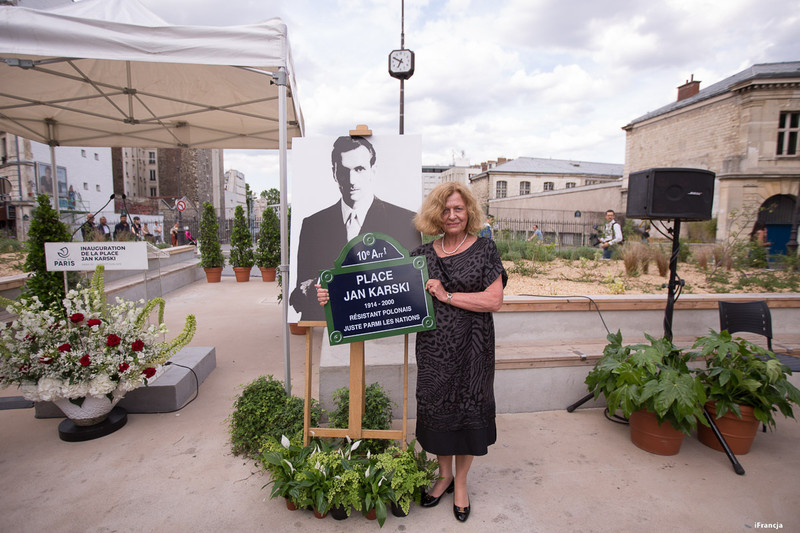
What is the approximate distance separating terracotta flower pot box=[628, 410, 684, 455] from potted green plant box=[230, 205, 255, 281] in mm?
8578

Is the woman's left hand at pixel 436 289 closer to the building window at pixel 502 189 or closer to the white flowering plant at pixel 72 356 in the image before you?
Result: the white flowering plant at pixel 72 356

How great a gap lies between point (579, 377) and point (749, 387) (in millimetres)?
1107

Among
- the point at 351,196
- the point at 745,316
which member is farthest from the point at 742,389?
the point at 351,196

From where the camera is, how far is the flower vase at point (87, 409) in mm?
2676

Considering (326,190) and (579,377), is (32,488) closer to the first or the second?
(326,190)

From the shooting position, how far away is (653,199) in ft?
10.4

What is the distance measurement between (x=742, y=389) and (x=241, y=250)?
361 inches

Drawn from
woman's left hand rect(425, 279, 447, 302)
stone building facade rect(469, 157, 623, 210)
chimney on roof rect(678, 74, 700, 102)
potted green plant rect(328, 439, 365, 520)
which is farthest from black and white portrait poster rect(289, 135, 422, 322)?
stone building facade rect(469, 157, 623, 210)

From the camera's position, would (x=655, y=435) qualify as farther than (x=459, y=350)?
Yes

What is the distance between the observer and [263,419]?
2.55 m

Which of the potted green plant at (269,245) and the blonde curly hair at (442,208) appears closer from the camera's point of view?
the blonde curly hair at (442,208)

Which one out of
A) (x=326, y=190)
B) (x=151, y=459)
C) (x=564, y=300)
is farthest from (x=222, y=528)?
(x=564, y=300)

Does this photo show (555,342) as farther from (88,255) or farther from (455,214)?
(88,255)

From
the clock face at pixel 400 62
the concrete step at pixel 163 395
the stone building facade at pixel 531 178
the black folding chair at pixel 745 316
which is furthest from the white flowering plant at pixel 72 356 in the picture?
the stone building facade at pixel 531 178
